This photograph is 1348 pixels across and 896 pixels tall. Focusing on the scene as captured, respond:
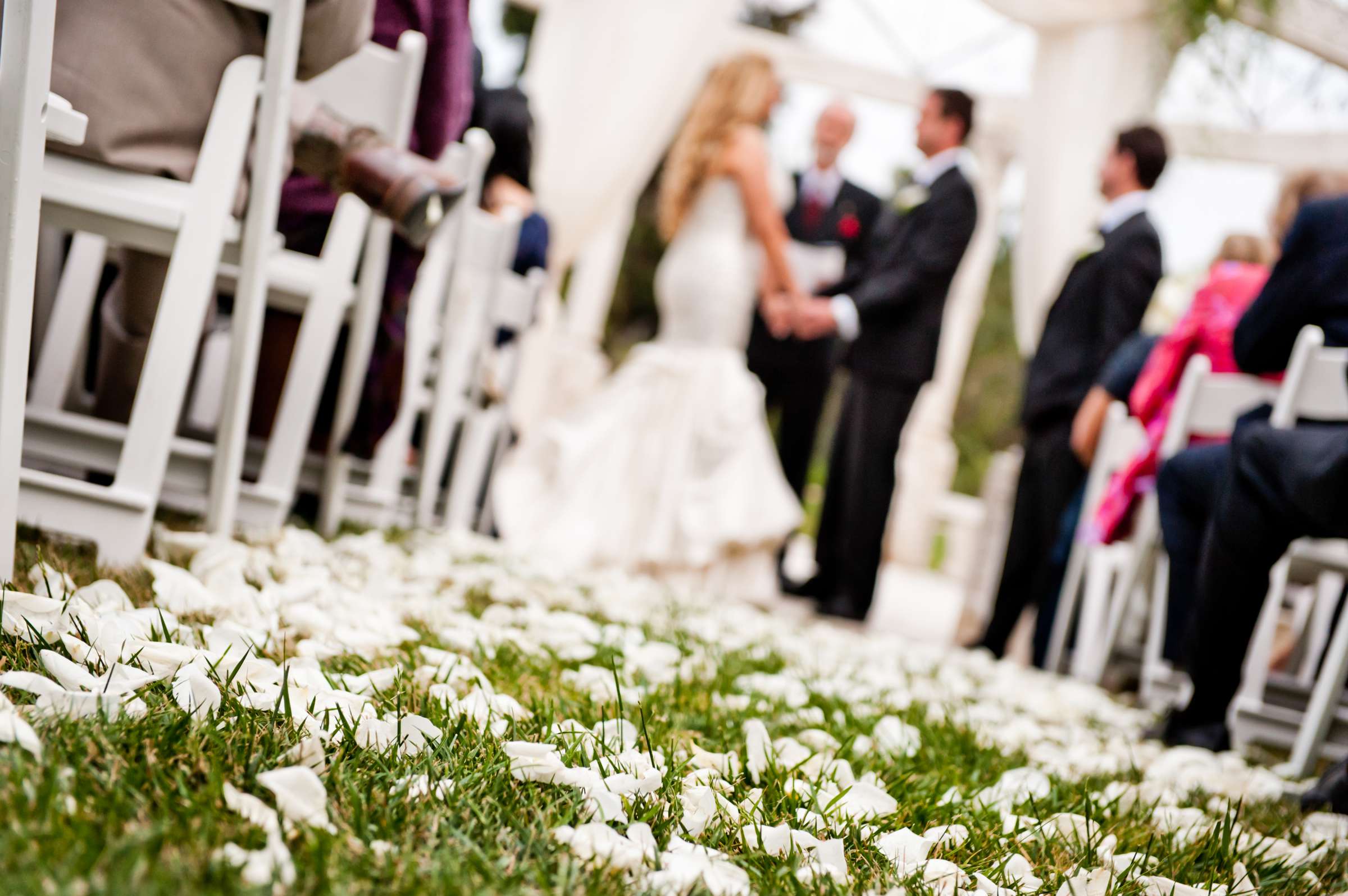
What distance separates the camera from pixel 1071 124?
811 centimetres

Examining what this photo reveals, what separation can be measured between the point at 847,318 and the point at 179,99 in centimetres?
401

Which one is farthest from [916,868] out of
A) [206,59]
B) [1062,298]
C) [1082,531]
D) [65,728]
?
[1062,298]

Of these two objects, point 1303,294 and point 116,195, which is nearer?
point 116,195

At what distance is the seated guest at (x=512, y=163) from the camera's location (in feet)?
15.6

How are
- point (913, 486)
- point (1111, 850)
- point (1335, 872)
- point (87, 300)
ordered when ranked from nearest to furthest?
point (1111, 850) → point (1335, 872) → point (87, 300) → point (913, 486)

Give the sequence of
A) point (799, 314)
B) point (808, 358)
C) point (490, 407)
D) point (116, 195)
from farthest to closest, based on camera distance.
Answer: point (808, 358), point (799, 314), point (490, 407), point (116, 195)

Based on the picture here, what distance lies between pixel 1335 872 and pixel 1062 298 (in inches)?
154

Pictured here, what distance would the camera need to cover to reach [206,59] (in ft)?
6.15

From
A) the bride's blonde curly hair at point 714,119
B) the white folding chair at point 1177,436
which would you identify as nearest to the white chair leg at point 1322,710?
the white folding chair at point 1177,436

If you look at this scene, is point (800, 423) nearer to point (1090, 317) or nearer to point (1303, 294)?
point (1090, 317)

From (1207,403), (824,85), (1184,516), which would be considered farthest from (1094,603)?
(824,85)

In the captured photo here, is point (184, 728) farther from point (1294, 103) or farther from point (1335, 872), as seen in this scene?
point (1294, 103)

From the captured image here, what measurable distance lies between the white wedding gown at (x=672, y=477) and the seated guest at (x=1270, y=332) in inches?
90.2

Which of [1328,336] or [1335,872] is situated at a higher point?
[1328,336]
